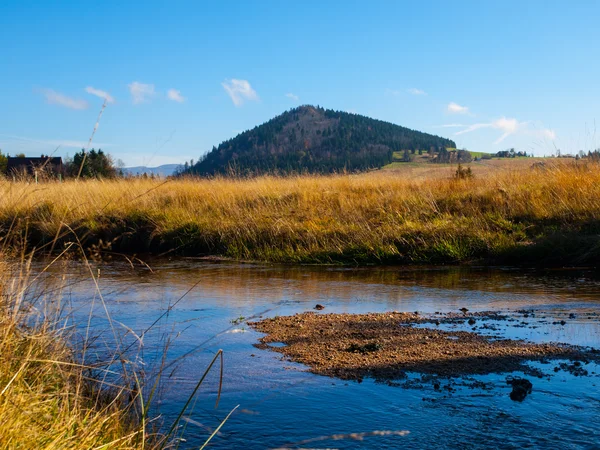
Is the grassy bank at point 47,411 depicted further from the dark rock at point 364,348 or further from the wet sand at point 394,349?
the dark rock at point 364,348

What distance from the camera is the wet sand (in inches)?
187

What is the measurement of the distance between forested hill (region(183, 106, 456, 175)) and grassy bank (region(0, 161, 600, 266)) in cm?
5539

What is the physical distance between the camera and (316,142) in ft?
298

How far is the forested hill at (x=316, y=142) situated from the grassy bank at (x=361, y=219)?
5539 centimetres

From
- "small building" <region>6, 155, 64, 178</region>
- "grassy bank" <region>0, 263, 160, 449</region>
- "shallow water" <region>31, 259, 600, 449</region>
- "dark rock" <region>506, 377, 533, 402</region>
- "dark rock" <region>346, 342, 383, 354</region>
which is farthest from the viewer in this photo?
"dark rock" <region>346, 342, 383, 354</region>

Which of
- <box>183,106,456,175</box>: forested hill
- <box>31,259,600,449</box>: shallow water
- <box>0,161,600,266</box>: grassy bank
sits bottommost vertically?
<box>31,259,600,449</box>: shallow water

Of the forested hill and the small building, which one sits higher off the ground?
the forested hill

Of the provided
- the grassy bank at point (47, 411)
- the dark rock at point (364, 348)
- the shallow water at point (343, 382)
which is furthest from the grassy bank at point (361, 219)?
the grassy bank at point (47, 411)

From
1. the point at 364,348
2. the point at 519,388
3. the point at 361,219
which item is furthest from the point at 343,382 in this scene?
the point at 361,219

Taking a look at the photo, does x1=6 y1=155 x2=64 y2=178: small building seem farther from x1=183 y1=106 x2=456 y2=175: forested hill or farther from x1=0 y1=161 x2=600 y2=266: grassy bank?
x1=183 y1=106 x2=456 y2=175: forested hill

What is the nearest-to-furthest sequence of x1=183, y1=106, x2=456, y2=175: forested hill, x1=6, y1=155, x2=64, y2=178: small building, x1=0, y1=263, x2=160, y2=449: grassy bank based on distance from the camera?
x1=0, y1=263, x2=160, y2=449: grassy bank < x1=6, y1=155, x2=64, y2=178: small building < x1=183, y1=106, x2=456, y2=175: forested hill

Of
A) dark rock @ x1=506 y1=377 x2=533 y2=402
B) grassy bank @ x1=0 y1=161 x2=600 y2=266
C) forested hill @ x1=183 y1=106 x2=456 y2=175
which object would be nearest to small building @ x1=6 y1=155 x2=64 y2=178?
grassy bank @ x1=0 y1=161 x2=600 y2=266

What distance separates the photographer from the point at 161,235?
1367 centimetres

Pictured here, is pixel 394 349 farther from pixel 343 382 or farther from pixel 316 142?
pixel 316 142
